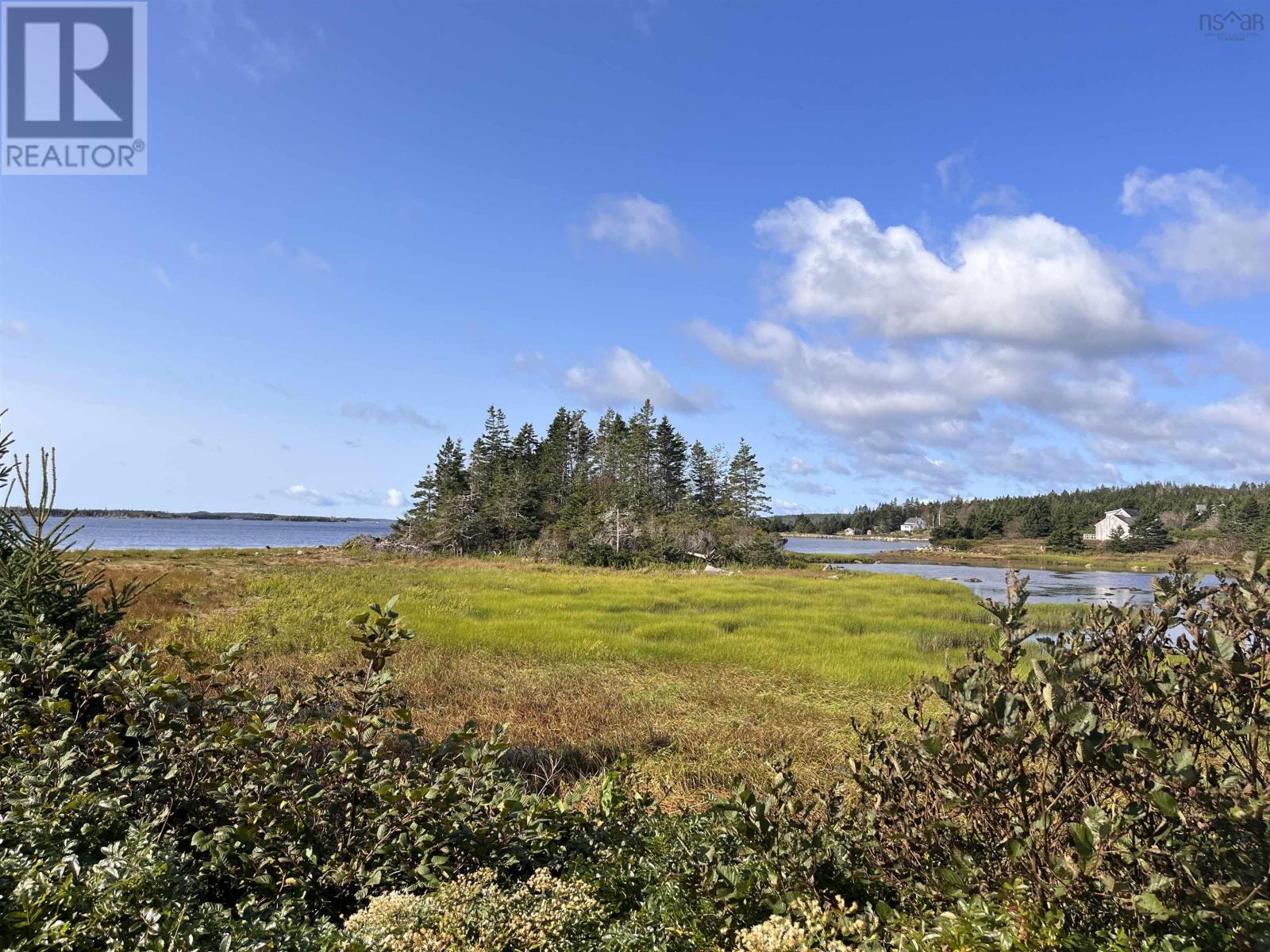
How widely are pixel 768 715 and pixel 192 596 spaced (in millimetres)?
18973

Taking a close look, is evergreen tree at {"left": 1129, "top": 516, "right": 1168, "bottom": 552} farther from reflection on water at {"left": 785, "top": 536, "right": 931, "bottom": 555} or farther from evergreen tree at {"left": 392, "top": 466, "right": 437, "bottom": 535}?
evergreen tree at {"left": 392, "top": 466, "right": 437, "bottom": 535}

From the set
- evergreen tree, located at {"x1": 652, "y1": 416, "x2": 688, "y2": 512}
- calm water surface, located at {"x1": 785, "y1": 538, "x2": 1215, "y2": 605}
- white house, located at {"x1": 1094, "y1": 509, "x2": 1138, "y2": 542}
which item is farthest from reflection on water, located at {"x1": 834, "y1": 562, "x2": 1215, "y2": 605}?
white house, located at {"x1": 1094, "y1": 509, "x2": 1138, "y2": 542}

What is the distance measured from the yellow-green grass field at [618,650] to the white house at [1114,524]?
76954 millimetres

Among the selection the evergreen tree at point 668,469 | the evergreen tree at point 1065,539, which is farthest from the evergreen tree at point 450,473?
the evergreen tree at point 1065,539

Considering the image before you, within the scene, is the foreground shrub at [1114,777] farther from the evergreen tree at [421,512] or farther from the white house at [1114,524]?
the white house at [1114,524]

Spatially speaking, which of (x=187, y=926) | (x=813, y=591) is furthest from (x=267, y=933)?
(x=813, y=591)

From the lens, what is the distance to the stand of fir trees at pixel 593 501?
46125 mm

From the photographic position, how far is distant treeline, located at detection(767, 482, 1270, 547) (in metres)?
73.6

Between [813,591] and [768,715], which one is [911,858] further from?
[813,591]

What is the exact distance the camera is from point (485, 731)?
24.2 ft

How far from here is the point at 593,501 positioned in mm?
Result: 51250

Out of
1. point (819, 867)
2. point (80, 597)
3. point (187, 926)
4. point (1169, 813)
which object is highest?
point (80, 597)

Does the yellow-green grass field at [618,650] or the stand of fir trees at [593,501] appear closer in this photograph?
the yellow-green grass field at [618,650]

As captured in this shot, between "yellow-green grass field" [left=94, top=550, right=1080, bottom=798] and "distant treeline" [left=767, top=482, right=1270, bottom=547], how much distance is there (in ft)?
132
